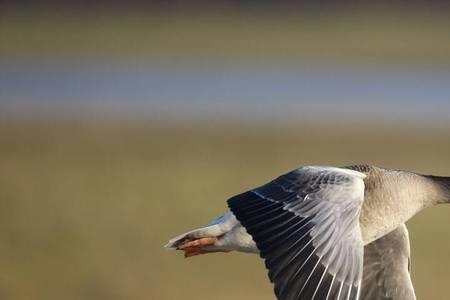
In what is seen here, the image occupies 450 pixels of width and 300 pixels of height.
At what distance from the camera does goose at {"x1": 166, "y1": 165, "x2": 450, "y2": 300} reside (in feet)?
23.0

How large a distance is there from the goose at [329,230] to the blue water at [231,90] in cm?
1264

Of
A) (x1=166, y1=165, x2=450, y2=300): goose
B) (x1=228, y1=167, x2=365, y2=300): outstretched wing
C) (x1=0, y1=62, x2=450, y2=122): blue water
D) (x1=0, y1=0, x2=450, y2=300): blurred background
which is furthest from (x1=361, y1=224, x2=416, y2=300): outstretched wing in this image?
(x1=0, y1=62, x2=450, y2=122): blue water

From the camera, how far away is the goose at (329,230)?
23.0 feet

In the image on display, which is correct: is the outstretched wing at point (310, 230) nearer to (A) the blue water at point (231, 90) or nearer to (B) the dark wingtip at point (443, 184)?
(B) the dark wingtip at point (443, 184)

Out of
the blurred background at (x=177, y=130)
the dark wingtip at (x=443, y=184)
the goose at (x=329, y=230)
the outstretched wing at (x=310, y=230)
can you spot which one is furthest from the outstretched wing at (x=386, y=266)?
the blurred background at (x=177, y=130)

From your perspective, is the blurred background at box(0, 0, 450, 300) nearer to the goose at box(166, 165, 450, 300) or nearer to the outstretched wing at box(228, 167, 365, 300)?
the goose at box(166, 165, 450, 300)

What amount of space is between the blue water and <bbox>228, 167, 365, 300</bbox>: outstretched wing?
13407 mm

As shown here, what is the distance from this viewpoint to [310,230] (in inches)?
285

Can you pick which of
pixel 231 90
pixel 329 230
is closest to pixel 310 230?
pixel 329 230

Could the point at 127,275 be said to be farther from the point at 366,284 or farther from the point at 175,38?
the point at 175,38

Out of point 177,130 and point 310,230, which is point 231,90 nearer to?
point 177,130

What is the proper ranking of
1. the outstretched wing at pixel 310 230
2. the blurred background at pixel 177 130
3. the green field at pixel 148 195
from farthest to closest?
1. the blurred background at pixel 177 130
2. the green field at pixel 148 195
3. the outstretched wing at pixel 310 230

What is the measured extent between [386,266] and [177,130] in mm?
10876

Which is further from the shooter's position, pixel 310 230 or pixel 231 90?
pixel 231 90
